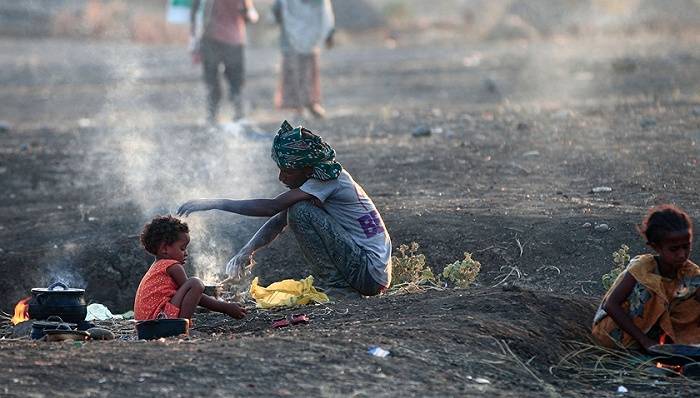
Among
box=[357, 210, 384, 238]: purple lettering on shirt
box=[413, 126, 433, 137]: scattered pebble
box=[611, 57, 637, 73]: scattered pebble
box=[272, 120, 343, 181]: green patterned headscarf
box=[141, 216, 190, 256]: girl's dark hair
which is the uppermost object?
box=[611, 57, 637, 73]: scattered pebble

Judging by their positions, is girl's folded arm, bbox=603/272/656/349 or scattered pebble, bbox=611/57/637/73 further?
scattered pebble, bbox=611/57/637/73

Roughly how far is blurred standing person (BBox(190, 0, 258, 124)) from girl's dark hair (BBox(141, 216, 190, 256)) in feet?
26.8

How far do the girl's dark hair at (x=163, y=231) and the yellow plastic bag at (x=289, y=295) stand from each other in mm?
732

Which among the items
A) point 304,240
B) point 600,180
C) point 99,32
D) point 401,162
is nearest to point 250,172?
point 401,162

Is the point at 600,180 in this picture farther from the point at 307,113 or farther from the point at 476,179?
the point at 307,113

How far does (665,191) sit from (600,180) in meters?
0.77

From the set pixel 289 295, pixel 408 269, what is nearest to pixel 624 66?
pixel 408 269

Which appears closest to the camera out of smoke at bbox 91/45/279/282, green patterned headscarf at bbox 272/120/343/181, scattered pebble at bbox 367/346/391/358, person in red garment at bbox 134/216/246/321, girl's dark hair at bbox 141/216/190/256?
scattered pebble at bbox 367/346/391/358

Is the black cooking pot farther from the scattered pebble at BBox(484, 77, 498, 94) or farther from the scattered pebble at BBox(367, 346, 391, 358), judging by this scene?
the scattered pebble at BBox(484, 77, 498, 94)

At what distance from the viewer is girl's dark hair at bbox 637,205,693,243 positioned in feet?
18.9

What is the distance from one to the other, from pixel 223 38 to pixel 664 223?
9.58 metres

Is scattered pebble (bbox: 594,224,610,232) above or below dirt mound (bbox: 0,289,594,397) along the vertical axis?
above

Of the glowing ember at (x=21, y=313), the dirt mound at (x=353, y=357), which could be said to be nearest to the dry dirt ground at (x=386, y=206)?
the dirt mound at (x=353, y=357)

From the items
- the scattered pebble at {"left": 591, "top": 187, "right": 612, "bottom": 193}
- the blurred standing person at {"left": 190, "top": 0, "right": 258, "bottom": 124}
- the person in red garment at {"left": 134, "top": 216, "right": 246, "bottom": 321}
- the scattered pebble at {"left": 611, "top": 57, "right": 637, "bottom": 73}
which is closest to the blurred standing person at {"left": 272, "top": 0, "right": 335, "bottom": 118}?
the blurred standing person at {"left": 190, "top": 0, "right": 258, "bottom": 124}
